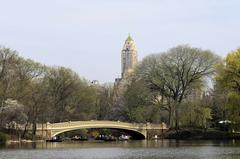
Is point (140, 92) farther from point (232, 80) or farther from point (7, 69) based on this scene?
point (232, 80)

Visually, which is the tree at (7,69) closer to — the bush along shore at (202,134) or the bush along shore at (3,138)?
the bush along shore at (3,138)

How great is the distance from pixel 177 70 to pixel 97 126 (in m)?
14.6

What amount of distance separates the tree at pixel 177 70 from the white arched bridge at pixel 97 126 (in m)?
4.46

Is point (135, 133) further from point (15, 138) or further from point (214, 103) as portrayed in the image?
point (15, 138)

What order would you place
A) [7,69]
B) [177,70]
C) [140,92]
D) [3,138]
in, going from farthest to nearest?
[140,92], [177,70], [7,69], [3,138]

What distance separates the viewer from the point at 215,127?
87.5 meters

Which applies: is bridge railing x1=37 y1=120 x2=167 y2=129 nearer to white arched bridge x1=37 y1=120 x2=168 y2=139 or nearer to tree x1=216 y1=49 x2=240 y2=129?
white arched bridge x1=37 y1=120 x2=168 y2=139

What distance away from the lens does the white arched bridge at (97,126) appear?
82.2 metres

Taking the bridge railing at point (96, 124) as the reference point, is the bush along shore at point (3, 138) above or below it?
below

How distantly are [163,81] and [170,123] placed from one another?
7.42 m

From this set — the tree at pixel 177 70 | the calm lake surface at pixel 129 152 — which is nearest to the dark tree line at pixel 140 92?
the tree at pixel 177 70

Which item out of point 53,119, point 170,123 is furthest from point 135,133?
point 53,119

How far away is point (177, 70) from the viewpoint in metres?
87.1

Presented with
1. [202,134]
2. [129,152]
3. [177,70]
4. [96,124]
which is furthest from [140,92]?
[129,152]
